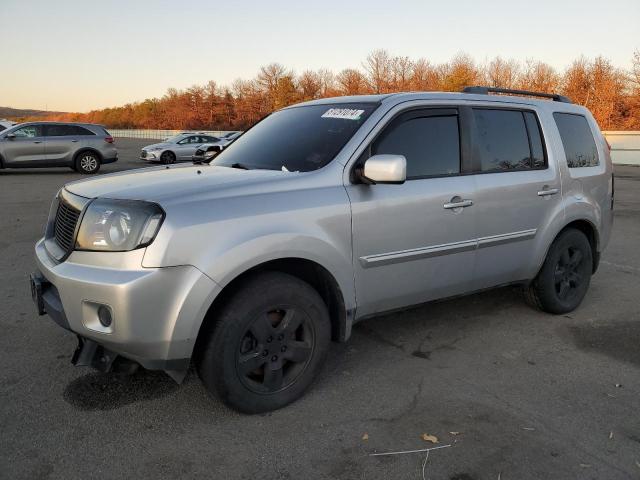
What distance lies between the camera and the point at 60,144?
17609 mm

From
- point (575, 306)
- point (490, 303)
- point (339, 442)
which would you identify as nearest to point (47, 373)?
point (339, 442)

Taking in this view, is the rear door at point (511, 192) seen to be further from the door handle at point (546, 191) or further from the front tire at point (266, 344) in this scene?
the front tire at point (266, 344)

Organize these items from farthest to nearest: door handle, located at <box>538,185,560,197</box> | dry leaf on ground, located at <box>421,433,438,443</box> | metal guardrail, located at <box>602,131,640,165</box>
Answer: metal guardrail, located at <box>602,131,640,165</box>, door handle, located at <box>538,185,560,197</box>, dry leaf on ground, located at <box>421,433,438,443</box>

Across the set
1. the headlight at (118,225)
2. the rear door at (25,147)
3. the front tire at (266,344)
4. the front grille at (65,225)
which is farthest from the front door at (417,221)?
the rear door at (25,147)

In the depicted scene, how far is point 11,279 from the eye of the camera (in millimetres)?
5547

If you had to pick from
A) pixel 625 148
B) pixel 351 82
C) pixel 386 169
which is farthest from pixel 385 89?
pixel 386 169

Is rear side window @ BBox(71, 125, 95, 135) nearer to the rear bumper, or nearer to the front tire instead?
the rear bumper

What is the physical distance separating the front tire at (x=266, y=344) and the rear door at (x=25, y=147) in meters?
17.0

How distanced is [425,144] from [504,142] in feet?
2.83

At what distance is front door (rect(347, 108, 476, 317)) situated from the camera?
10.8 feet

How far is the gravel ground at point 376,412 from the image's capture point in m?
2.56

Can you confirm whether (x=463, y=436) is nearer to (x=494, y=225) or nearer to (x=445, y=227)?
(x=445, y=227)

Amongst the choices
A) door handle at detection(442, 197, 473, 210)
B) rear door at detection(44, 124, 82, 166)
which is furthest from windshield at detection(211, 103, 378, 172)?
rear door at detection(44, 124, 82, 166)

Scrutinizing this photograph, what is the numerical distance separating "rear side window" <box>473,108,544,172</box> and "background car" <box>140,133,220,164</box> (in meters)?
20.8
